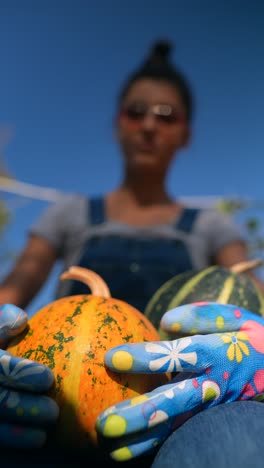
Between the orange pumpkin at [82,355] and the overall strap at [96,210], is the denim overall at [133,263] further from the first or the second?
the orange pumpkin at [82,355]

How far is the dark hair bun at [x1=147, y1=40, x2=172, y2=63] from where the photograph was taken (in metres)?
3.13

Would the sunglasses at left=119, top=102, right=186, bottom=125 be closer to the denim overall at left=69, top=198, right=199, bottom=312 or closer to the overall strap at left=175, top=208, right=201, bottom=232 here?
the overall strap at left=175, top=208, right=201, bottom=232

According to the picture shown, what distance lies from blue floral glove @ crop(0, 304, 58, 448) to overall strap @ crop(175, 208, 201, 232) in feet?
5.04

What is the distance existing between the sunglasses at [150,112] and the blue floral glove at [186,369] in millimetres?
1791

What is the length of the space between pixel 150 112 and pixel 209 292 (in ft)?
5.03

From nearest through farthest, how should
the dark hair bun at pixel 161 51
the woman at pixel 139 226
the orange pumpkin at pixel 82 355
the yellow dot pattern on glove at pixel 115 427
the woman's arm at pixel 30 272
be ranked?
the yellow dot pattern on glove at pixel 115 427, the orange pumpkin at pixel 82 355, the woman at pixel 139 226, the woman's arm at pixel 30 272, the dark hair bun at pixel 161 51

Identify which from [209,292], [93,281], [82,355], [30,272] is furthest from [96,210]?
[82,355]

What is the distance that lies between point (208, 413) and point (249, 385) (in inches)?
5.6

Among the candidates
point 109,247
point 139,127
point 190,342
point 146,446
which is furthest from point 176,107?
point 146,446

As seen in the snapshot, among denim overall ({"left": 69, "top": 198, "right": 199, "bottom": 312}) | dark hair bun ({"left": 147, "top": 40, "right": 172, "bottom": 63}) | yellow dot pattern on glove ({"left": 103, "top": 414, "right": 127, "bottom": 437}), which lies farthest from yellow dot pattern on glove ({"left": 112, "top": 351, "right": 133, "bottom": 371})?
dark hair bun ({"left": 147, "top": 40, "right": 172, "bottom": 63})

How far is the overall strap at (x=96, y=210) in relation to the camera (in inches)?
94.3

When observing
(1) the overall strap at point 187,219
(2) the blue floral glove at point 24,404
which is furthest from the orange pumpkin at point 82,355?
(1) the overall strap at point 187,219

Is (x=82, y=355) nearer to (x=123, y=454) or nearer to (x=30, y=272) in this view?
(x=123, y=454)

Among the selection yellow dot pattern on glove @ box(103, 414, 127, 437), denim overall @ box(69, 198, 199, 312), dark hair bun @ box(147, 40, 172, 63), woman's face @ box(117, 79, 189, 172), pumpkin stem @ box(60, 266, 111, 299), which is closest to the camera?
yellow dot pattern on glove @ box(103, 414, 127, 437)
